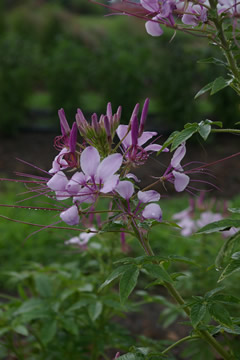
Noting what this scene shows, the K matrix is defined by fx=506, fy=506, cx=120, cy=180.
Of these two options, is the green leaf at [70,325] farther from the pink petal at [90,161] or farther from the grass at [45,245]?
the grass at [45,245]

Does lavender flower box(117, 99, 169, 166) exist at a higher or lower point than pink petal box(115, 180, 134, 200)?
higher

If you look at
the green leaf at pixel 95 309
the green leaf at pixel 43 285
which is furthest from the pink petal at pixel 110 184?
the green leaf at pixel 43 285

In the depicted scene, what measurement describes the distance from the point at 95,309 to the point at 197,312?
29.5 inches

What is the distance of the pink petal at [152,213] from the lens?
39.4 inches

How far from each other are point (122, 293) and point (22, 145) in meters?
5.67

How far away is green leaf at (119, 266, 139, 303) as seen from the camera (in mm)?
962

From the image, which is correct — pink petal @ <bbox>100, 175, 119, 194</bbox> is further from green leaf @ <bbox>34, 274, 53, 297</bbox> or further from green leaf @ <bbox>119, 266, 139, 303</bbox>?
green leaf @ <bbox>34, 274, 53, 297</bbox>

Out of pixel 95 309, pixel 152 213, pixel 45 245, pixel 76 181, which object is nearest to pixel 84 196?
pixel 76 181

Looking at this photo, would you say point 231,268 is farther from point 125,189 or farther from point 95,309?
point 95,309

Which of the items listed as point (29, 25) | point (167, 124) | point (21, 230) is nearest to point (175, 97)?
point (167, 124)

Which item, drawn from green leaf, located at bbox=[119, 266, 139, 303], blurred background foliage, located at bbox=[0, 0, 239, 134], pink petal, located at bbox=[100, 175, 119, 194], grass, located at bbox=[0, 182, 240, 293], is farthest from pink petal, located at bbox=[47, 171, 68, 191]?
blurred background foliage, located at bbox=[0, 0, 239, 134]

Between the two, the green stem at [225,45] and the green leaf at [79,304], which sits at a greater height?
the green stem at [225,45]

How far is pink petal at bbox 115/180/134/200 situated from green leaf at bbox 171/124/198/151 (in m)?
0.11

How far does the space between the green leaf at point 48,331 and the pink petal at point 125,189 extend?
2.91 ft
